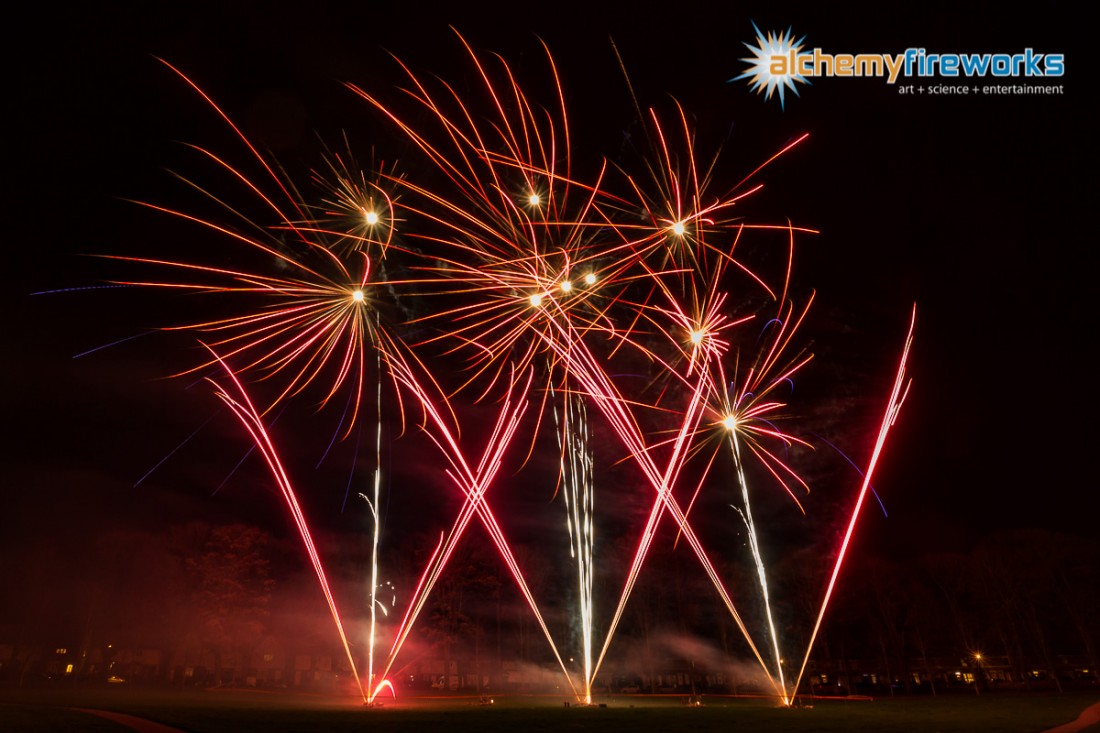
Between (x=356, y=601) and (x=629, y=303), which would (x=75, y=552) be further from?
(x=629, y=303)

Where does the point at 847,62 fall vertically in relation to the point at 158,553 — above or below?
above

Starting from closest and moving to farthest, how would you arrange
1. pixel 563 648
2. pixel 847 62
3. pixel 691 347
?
pixel 847 62 → pixel 691 347 → pixel 563 648

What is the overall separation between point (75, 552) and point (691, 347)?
41.9 metres

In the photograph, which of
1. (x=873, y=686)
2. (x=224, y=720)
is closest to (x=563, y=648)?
(x=873, y=686)

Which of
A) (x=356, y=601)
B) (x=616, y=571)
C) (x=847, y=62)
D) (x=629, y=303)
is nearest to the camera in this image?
(x=847, y=62)

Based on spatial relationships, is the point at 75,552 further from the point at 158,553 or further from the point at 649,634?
the point at 649,634

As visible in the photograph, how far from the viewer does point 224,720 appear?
1708 centimetres

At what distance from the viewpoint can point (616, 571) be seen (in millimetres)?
48125

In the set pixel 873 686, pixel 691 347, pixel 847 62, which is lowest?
pixel 873 686

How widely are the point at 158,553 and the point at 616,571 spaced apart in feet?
93.5

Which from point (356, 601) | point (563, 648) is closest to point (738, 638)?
point (563, 648)

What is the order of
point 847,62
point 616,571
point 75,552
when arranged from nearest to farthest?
1. point 847,62
2. point 75,552
3. point 616,571

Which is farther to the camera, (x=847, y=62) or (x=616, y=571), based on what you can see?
(x=616, y=571)

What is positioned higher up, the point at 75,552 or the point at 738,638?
the point at 75,552
